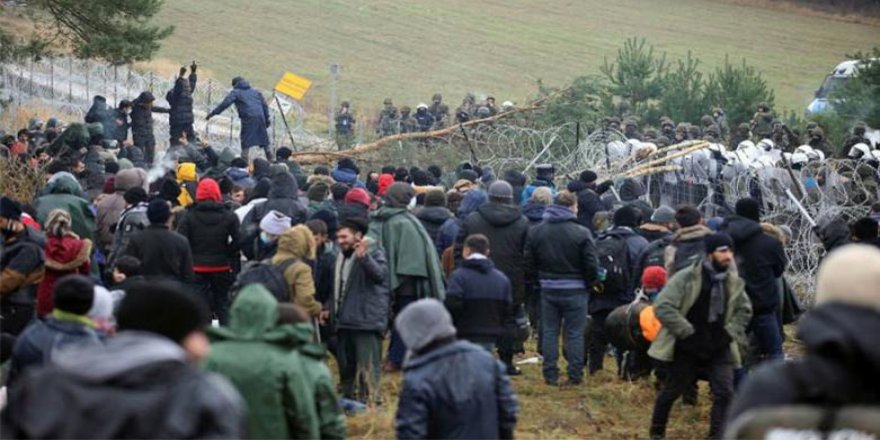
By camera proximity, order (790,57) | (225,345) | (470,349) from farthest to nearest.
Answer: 1. (790,57)
2. (470,349)
3. (225,345)

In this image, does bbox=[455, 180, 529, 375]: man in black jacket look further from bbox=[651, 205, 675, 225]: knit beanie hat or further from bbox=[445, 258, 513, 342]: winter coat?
bbox=[445, 258, 513, 342]: winter coat

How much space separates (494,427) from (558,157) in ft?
53.9

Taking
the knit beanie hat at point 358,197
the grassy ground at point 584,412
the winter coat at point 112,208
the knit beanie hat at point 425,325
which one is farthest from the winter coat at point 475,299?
the knit beanie hat at point 425,325

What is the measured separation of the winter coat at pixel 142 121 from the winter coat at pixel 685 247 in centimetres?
1490

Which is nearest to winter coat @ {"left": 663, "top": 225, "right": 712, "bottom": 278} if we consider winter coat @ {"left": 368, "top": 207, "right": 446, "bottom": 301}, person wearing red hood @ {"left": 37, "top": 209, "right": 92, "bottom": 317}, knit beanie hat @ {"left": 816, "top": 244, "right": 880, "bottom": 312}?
winter coat @ {"left": 368, "top": 207, "right": 446, "bottom": 301}

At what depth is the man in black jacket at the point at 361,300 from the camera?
1219cm

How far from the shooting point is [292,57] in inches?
2270

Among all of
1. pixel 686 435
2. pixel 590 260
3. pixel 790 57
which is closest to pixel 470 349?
pixel 686 435

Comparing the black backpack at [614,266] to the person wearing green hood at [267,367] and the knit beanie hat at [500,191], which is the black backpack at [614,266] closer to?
the knit beanie hat at [500,191]

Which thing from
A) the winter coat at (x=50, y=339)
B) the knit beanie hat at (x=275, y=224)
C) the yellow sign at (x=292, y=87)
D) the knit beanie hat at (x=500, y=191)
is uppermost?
the winter coat at (x=50, y=339)

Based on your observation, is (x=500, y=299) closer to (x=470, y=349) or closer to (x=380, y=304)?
(x=380, y=304)

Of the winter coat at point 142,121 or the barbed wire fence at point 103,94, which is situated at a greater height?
the winter coat at point 142,121

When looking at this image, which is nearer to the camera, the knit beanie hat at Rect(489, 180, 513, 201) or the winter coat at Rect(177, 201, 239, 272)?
the winter coat at Rect(177, 201, 239, 272)

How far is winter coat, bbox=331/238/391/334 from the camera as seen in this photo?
12.3 metres
